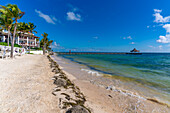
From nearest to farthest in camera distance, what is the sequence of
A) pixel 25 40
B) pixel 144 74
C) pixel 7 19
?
pixel 144 74
pixel 7 19
pixel 25 40

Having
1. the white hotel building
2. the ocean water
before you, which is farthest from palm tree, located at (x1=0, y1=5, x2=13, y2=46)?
the ocean water

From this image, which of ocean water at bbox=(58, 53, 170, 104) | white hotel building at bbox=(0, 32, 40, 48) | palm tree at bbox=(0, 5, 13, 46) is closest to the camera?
ocean water at bbox=(58, 53, 170, 104)

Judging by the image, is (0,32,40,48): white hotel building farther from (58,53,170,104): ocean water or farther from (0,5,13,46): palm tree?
(58,53,170,104): ocean water

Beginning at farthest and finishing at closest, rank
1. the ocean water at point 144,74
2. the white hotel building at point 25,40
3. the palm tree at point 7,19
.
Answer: the white hotel building at point 25,40 < the palm tree at point 7,19 < the ocean water at point 144,74

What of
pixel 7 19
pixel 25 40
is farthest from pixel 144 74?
pixel 25 40

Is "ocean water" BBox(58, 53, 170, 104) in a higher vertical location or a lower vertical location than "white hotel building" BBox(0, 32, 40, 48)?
lower

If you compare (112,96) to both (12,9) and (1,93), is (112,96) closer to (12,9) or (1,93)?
(1,93)

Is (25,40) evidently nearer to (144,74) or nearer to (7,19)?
(7,19)

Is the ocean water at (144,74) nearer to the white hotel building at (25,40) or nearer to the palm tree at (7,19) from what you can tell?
the palm tree at (7,19)

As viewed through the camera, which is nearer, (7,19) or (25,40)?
(7,19)

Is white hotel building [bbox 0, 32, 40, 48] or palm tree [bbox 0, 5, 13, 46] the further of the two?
white hotel building [bbox 0, 32, 40, 48]

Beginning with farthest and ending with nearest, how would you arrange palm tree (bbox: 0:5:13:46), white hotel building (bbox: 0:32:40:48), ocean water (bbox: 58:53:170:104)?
white hotel building (bbox: 0:32:40:48), palm tree (bbox: 0:5:13:46), ocean water (bbox: 58:53:170:104)

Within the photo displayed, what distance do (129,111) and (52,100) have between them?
3090 millimetres

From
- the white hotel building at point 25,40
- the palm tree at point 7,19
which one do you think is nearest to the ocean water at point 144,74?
the palm tree at point 7,19
